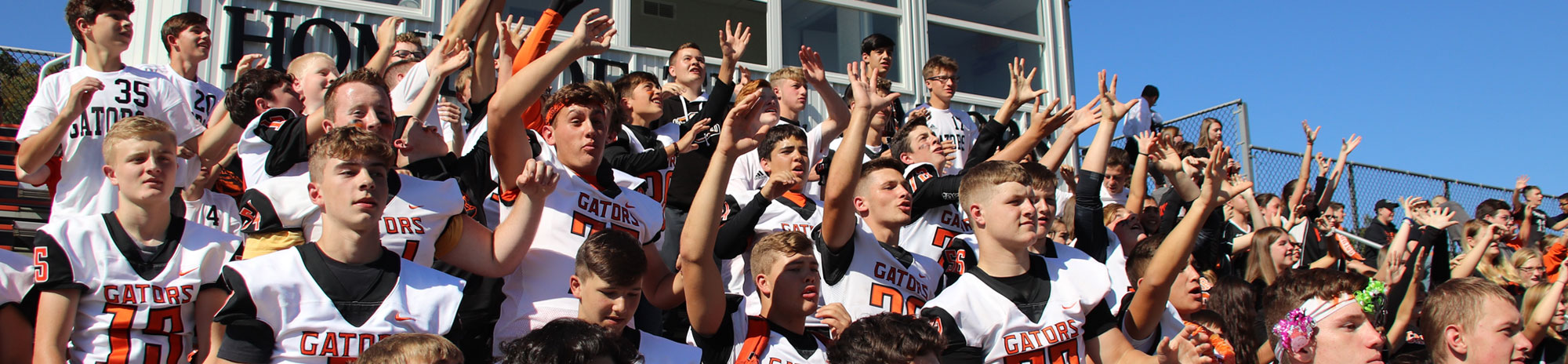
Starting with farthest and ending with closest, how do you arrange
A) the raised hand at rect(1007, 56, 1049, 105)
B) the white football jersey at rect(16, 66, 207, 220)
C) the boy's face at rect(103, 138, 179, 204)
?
the raised hand at rect(1007, 56, 1049, 105) < the white football jersey at rect(16, 66, 207, 220) < the boy's face at rect(103, 138, 179, 204)

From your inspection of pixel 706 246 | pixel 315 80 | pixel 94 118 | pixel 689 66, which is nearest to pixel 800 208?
pixel 706 246

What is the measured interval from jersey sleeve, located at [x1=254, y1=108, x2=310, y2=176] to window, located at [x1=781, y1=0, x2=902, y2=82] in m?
7.18

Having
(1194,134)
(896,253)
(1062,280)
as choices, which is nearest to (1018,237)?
(1062,280)

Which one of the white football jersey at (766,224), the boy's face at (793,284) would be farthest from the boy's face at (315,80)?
the boy's face at (793,284)

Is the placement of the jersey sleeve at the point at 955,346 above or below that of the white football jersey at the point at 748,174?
below

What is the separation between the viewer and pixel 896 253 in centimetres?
455

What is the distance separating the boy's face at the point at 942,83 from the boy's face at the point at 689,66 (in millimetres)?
1717

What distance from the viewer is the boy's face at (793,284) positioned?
156 inches

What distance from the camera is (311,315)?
9.87ft

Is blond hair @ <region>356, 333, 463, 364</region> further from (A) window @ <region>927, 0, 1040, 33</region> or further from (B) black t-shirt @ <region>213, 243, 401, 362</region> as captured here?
(A) window @ <region>927, 0, 1040, 33</region>

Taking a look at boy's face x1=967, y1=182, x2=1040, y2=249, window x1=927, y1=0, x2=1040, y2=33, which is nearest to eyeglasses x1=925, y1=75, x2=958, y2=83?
boy's face x1=967, y1=182, x2=1040, y2=249

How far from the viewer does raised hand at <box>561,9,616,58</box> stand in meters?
4.08

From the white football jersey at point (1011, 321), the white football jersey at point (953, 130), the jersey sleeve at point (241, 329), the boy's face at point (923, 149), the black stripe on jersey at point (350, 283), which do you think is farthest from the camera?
the white football jersey at point (953, 130)

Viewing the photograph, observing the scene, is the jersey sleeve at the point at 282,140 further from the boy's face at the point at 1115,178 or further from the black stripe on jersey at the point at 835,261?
the boy's face at the point at 1115,178
